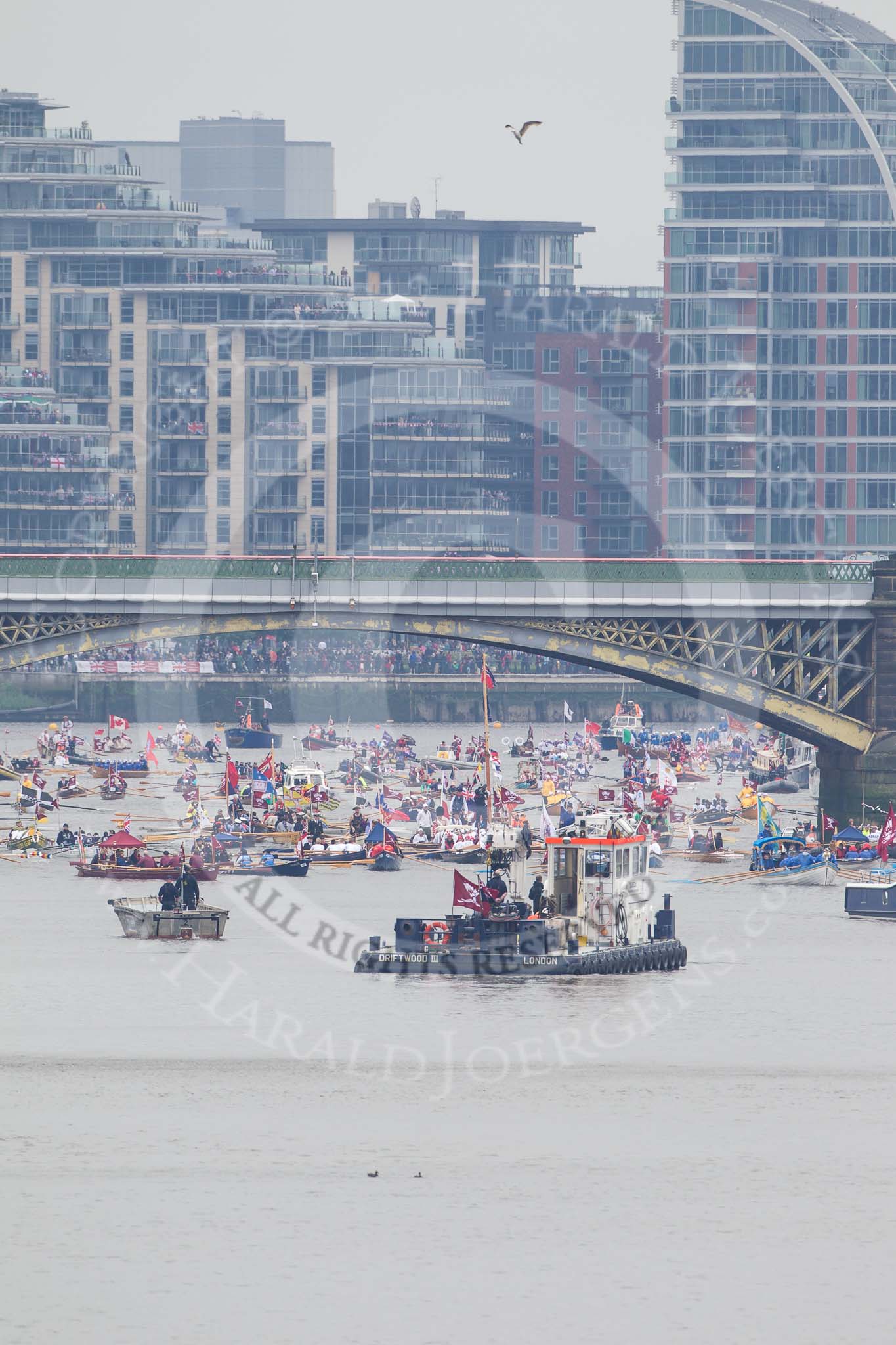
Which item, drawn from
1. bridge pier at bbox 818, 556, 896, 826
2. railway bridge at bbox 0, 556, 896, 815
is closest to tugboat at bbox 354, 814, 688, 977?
railway bridge at bbox 0, 556, 896, 815

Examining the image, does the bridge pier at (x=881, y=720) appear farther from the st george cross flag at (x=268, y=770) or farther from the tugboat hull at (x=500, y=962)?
the st george cross flag at (x=268, y=770)

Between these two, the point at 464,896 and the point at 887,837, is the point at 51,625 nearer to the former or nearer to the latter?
the point at 887,837

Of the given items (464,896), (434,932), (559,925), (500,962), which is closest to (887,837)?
(559,925)

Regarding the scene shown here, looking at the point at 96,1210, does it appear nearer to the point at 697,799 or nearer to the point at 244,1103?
the point at 244,1103

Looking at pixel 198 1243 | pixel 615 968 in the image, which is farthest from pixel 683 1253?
pixel 615 968

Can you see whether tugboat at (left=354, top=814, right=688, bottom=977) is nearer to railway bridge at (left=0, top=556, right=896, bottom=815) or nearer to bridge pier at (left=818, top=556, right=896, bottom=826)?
railway bridge at (left=0, top=556, right=896, bottom=815)

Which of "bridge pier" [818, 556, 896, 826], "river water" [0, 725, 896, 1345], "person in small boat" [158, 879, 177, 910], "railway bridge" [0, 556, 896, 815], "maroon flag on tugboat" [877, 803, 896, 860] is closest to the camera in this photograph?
"river water" [0, 725, 896, 1345]
